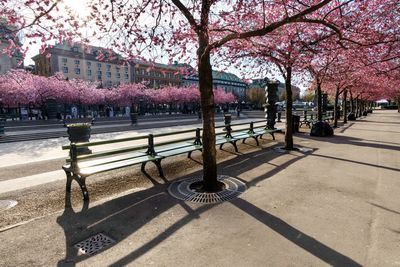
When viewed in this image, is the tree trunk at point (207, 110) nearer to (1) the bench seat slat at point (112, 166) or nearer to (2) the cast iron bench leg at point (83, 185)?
(1) the bench seat slat at point (112, 166)

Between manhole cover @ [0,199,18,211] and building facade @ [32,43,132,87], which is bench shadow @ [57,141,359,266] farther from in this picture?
building facade @ [32,43,132,87]

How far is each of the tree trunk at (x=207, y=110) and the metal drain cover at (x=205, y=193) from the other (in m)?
0.27

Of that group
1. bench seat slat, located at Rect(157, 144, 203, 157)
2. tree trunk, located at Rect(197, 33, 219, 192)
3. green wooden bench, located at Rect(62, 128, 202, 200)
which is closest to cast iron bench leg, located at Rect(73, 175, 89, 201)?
green wooden bench, located at Rect(62, 128, 202, 200)

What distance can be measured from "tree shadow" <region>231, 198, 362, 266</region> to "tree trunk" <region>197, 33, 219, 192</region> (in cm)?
94

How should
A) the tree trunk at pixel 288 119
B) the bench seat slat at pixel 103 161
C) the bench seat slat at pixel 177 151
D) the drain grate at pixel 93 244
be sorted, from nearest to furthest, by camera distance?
the drain grate at pixel 93 244 → the bench seat slat at pixel 103 161 → the bench seat slat at pixel 177 151 → the tree trunk at pixel 288 119

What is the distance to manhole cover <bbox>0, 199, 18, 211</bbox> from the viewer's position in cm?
471

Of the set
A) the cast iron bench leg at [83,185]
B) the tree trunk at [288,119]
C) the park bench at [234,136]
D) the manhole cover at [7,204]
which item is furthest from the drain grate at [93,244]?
the tree trunk at [288,119]

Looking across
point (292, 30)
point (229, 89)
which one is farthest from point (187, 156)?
point (229, 89)

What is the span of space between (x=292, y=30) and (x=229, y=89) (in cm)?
10911

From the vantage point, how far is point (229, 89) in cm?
11494

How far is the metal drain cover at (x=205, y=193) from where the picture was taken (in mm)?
4965

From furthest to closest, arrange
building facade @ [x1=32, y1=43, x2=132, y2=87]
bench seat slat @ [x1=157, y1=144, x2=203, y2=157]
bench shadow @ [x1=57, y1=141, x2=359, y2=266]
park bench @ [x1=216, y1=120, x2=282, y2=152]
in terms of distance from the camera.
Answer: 1. building facade @ [x1=32, y1=43, x2=132, y2=87]
2. park bench @ [x1=216, y1=120, x2=282, y2=152]
3. bench seat slat @ [x1=157, y1=144, x2=203, y2=157]
4. bench shadow @ [x1=57, y1=141, x2=359, y2=266]

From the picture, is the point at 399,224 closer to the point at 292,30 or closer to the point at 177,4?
the point at 177,4

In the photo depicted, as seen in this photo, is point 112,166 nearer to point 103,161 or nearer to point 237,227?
point 103,161
